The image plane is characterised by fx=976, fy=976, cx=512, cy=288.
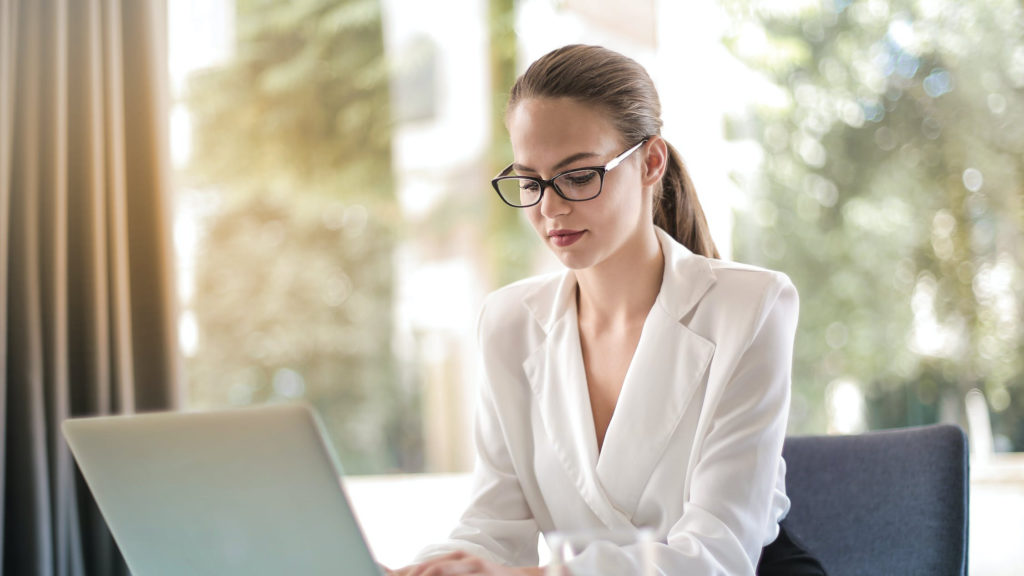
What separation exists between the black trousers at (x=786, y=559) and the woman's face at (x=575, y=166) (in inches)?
19.3

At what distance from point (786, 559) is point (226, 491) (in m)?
0.84

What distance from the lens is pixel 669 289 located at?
4.98ft

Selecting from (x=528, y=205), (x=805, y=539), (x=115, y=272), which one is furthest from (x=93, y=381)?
(x=805, y=539)

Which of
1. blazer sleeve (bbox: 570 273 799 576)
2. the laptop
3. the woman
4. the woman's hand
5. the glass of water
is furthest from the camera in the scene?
the woman

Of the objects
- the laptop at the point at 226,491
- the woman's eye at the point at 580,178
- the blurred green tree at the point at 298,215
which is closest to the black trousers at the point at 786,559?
the woman's eye at the point at 580,178

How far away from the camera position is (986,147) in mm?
2664

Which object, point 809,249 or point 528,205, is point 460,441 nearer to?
point 809,249

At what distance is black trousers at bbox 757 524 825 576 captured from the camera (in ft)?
4.49

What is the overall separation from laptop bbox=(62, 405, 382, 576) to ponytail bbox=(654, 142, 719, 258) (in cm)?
96

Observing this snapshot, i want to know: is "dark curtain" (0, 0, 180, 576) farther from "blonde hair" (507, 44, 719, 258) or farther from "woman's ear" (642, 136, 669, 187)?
"woman's ear" (642, 136, 669, 187)

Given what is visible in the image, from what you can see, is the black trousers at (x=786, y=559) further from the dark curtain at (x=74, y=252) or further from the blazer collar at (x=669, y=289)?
the dark curtain at (x=74, y=252)

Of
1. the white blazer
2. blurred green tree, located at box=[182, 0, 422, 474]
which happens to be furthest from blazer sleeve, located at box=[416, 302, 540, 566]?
blurred green tree, located at box=[182, 0, 422, 474]

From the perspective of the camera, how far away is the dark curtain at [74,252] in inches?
79.5

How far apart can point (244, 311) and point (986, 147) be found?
2703 millimetres
